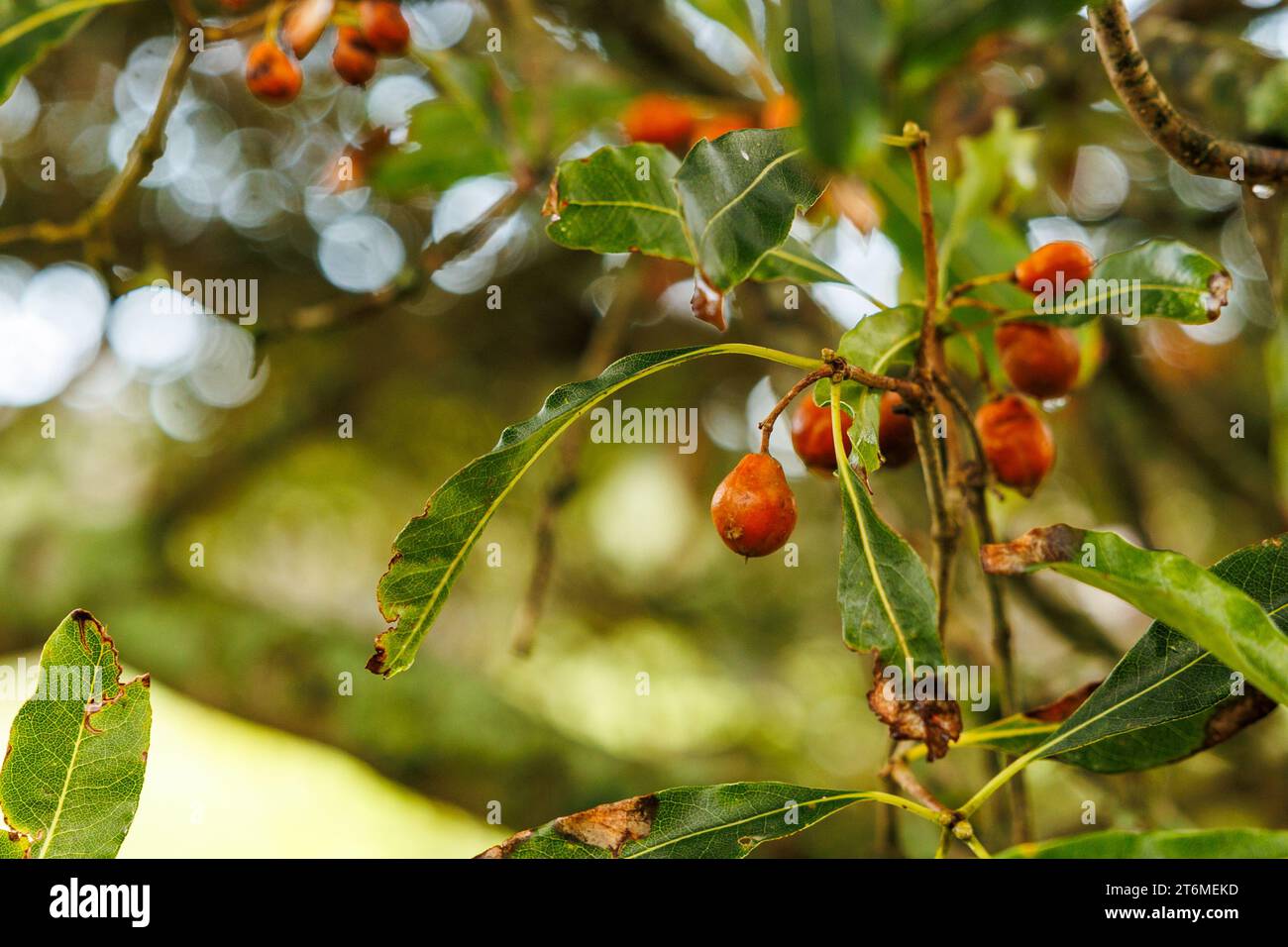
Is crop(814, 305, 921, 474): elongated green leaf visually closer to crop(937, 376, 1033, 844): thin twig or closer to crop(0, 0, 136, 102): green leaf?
crop(937, 376, 1033, 844): thin twig

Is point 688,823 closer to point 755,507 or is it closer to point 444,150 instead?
point 755,507

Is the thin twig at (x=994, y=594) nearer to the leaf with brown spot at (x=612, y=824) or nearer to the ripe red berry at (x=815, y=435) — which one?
the ripe red berry at (x=815, y=435)

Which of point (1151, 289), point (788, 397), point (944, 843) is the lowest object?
point (944, 843)

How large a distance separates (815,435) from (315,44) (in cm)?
61

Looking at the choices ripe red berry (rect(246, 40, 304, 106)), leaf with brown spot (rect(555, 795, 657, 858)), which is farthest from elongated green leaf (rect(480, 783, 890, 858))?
ripe red berry (rect(246, 40, 304, 106))

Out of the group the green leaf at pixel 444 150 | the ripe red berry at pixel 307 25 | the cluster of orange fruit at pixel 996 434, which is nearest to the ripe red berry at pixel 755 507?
the cluster of orange fruit at pixel 996 434

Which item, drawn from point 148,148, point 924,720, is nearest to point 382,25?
point 148,148

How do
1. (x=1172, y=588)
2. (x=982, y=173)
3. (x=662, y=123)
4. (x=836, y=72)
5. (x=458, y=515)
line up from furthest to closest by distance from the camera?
(x=662, y=123) < (x=982, y=173) < (x=458, y=515) < (x=1172, y=588) < (x=836, y=72)

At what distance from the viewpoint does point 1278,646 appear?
18.1 inches

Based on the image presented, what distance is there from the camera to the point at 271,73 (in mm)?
853
